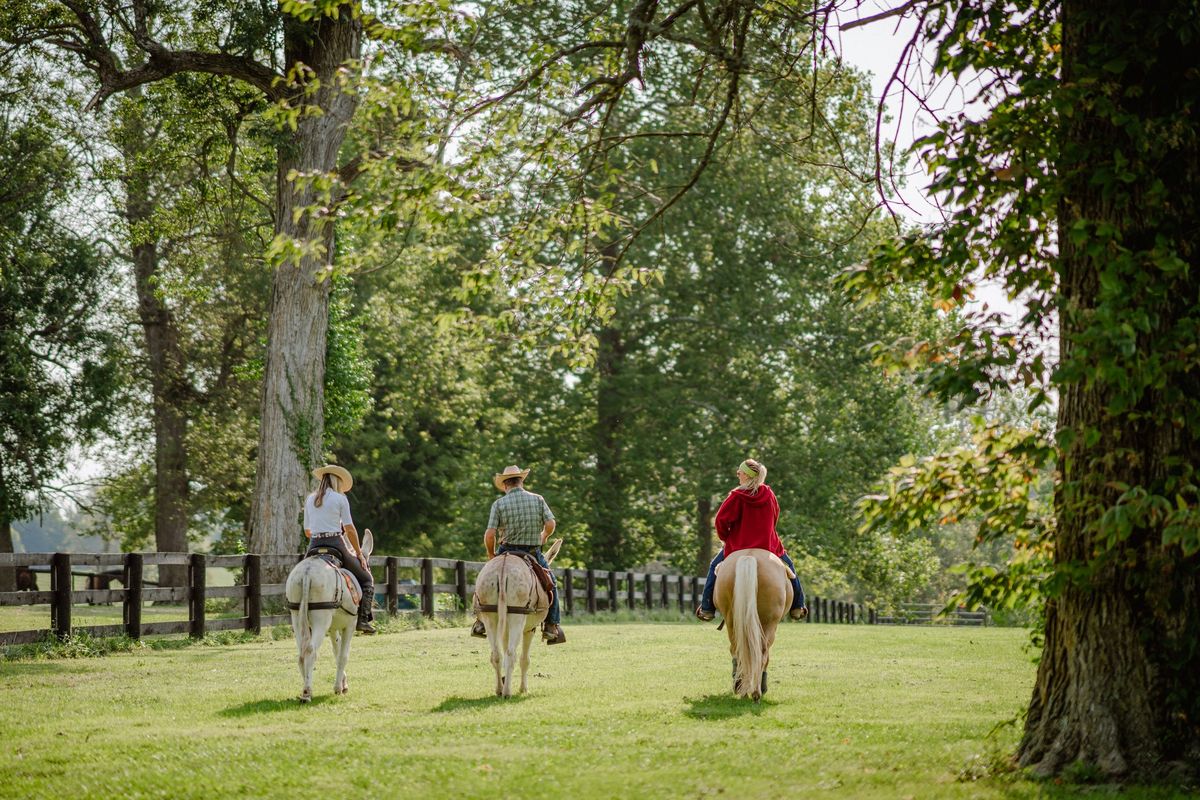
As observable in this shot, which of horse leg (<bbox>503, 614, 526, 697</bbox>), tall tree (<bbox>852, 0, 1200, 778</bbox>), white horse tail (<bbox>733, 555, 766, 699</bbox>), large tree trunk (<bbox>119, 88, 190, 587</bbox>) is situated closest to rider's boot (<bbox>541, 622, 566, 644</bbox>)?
horse leg (<bbox>503, 614, 526, 697</bbox>)

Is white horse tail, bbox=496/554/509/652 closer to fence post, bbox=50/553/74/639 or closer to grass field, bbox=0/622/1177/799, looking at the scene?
grass field, bbox=0/622/1177/799

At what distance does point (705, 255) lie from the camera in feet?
120

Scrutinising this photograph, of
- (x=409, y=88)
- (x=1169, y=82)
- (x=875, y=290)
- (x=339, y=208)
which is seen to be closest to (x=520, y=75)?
(x=409, y=88)

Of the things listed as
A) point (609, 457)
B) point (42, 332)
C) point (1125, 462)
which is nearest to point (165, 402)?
point (42, 332)

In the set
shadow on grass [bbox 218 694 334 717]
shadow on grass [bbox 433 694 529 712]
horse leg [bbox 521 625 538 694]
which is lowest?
shadow on grass [bbox 433 694 529 712]

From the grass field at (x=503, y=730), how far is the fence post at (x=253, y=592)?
3531 mm

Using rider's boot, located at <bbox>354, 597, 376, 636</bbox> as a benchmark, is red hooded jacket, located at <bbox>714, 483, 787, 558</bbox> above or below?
above

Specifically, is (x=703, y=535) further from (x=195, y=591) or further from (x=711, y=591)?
(x=711, y=591)

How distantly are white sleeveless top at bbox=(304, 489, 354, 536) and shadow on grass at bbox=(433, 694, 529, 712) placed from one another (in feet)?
6.02

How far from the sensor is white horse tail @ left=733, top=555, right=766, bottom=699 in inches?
424

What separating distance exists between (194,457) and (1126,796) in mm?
32444

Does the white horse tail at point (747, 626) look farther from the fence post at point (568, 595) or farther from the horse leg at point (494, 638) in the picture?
the fence post at point (568, 595)

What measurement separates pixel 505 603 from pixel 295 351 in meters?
13.2

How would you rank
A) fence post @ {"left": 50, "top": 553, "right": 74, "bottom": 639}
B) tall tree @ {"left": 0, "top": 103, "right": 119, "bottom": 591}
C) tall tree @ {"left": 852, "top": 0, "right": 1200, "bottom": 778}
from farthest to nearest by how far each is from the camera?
tall tree @ {"left": 0, "top": 103, "right": 119, "bottom": 591} → fence post @ {"left": 50, "top": 553, "right": 74, "bottom": 639} → tall tree @ {"left": 852, "top": 0, "right": 1200, "bottom": 778}
